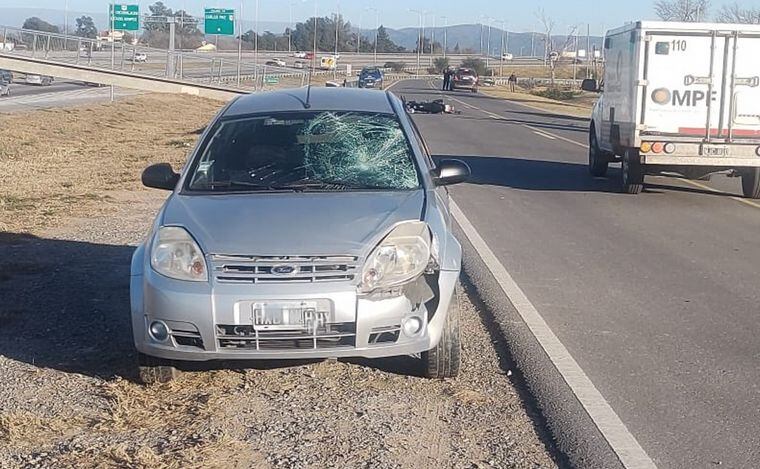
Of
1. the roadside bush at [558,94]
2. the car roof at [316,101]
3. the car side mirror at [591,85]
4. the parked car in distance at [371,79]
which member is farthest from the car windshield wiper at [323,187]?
the roadside bush at [558,94]

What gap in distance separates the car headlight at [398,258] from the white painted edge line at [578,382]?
1.15 m

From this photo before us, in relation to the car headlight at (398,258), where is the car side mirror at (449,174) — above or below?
above

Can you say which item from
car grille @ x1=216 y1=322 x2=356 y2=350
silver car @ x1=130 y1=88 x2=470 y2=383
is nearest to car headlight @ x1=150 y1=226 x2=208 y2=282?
silver car @ x1=130 y1=88 x2=470 y2=383

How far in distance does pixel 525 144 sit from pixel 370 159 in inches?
781

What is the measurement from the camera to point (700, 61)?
14.8 m

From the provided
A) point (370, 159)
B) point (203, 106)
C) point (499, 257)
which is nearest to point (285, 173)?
point (370, 159)

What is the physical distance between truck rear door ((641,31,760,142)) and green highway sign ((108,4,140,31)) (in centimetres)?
4442

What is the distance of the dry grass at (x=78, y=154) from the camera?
524 inches

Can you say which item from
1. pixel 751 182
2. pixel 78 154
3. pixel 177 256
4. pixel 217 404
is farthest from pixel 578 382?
pixel 78 154

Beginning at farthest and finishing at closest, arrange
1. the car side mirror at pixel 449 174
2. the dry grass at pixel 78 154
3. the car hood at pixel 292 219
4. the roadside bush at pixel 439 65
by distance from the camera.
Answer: the roadside bush at pixel 439 65, the dry grass at pixel 78 154, the car side mirror at pixel 449 174, the car hood at pixel 292 219

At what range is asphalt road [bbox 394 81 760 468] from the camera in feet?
18.4

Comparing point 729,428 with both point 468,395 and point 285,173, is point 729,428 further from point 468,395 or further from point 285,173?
point 285,173

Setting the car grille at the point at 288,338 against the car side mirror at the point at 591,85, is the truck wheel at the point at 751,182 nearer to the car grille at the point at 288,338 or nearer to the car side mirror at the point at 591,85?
the car side mirror at the point at 591,85

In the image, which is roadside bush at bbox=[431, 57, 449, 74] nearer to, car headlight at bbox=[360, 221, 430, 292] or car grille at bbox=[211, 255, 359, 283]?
car headlight at bbox=[360, 221, 430, 292]
